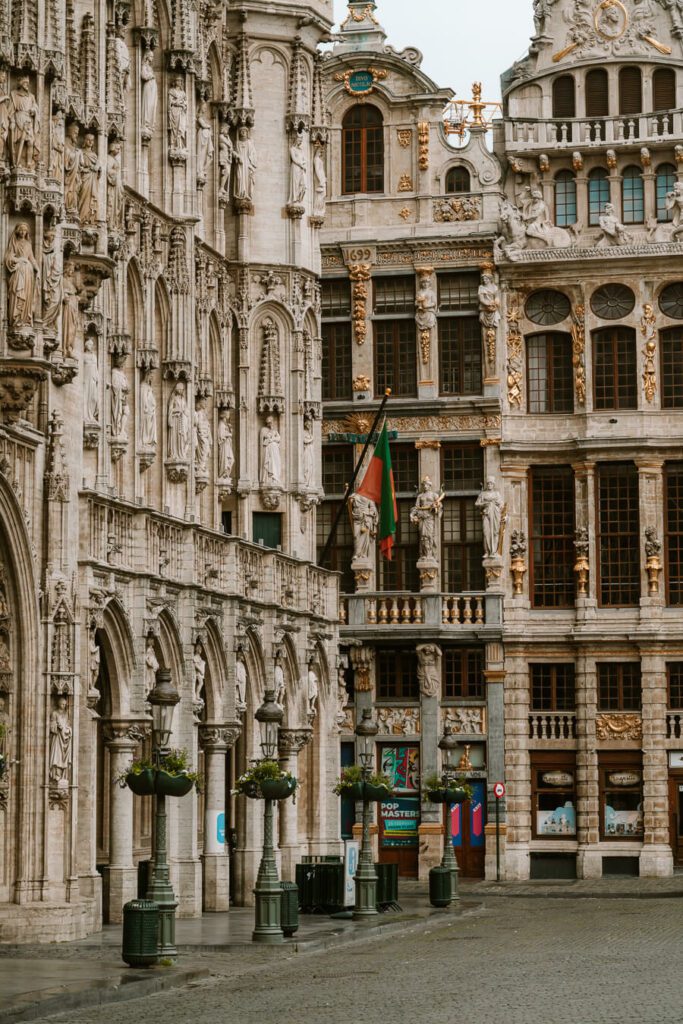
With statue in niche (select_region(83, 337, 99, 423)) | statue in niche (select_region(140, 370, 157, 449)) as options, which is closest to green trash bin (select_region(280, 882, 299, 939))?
statue in niche (select_region(83, 337, 99, 423))

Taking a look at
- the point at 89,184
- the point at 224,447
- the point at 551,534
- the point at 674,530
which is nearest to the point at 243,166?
the point at 224,447

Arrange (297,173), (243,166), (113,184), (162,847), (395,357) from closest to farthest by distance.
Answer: (162,847) < (113,184) < (243,166) < (297,173) < (395,357)

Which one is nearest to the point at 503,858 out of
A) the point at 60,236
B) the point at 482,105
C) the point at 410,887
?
the point at 410,887

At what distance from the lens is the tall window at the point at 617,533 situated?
5709cm

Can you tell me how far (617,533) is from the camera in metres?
57.1

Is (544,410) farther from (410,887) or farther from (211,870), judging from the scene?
(211,870)

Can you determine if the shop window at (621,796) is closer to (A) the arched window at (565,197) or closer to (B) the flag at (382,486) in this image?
(B) the flag at (382,486)

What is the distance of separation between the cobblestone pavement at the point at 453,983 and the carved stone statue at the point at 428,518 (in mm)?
19827

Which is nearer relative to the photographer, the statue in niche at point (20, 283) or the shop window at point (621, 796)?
the statue in niche at point (20, 283)

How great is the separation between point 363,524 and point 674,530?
8.14m

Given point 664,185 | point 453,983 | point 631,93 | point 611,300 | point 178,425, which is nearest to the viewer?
point 453,983

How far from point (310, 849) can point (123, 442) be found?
42.5 ft

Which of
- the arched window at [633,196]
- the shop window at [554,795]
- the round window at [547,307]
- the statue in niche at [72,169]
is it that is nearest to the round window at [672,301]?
the arched window at [633,196]

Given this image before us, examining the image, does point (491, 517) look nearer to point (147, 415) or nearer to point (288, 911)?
point (147, 415)
